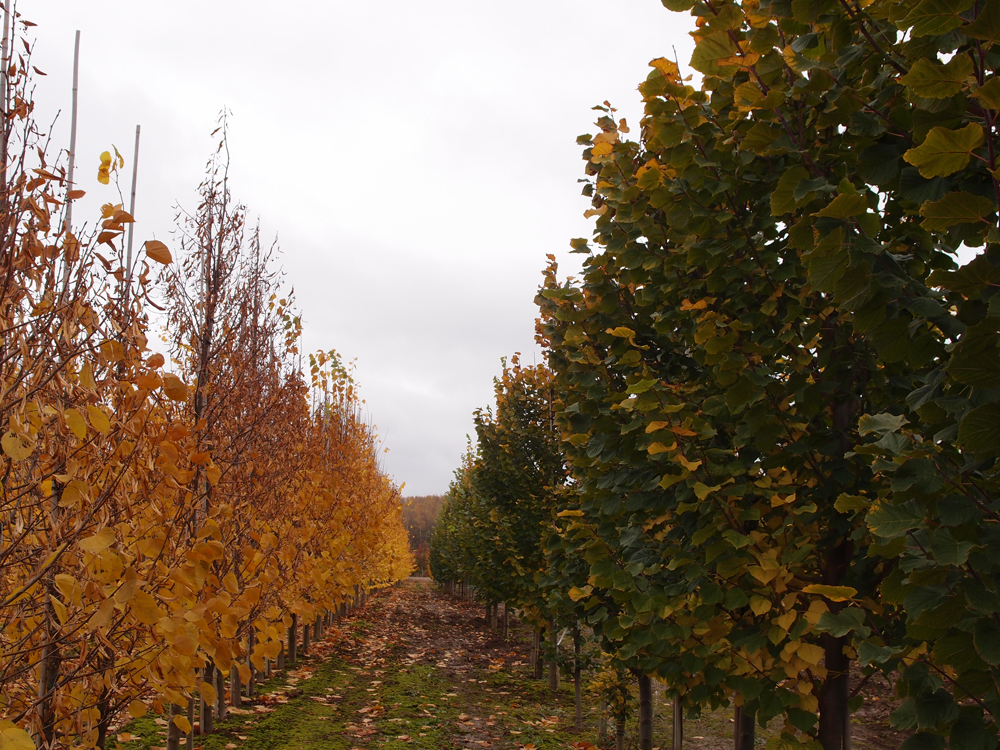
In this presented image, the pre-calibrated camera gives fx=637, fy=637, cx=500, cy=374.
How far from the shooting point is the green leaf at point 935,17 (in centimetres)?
162

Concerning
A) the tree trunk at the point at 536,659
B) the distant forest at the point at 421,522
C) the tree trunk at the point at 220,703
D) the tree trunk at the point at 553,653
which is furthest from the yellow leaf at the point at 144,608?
the distant forest at the point at 421,522

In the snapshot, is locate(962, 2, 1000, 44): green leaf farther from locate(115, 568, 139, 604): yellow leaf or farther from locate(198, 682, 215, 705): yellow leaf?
locate(198, 682, 215, 705): yellow leaf

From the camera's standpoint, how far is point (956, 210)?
1.65 m

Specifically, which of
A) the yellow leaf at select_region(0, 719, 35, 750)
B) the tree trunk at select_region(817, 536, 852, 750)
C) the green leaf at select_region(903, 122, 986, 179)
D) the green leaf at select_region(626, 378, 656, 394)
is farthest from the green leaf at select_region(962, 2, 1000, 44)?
the yellow leaf at select_region(0, 719, 35, 750)

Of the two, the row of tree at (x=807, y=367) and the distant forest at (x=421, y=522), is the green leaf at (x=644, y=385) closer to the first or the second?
the row of tree at (x=807, y=367)

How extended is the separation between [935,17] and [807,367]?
75.7 inches

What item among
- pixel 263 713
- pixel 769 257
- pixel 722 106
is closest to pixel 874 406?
pixel 769 257

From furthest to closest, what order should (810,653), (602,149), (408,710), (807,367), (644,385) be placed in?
(408,710) → (602,149) → (807,367) → (644,385) → (810,653)

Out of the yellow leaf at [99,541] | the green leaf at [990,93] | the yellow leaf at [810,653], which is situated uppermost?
the green leaf at [990,93]

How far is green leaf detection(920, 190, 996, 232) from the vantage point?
5.24 feet

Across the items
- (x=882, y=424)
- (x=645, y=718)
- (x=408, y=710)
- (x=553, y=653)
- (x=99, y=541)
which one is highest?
(x=882, y=424)

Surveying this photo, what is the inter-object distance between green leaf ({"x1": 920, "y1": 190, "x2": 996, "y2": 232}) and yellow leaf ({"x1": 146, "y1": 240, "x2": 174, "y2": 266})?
7.96 feet

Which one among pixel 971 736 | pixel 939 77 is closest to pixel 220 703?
pixel 971 736

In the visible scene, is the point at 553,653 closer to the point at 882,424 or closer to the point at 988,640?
the point at 882,424
